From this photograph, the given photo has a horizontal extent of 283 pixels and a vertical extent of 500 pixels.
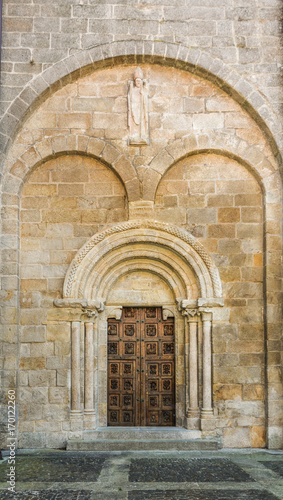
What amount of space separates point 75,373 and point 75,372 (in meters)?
0.01

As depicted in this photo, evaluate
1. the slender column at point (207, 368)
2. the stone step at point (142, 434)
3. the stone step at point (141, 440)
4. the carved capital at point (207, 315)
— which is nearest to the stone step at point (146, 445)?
the stone step at point (141, 440)

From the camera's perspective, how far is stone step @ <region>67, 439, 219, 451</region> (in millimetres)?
7082

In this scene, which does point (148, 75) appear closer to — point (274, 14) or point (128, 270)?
point (274, 14)

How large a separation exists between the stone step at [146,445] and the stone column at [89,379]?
301mm

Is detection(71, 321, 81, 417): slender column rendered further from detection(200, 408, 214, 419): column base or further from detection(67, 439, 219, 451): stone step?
detection(200, 408, 214, 419): column base

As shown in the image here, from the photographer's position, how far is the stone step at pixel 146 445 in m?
7.08

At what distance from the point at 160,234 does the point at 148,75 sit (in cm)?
233

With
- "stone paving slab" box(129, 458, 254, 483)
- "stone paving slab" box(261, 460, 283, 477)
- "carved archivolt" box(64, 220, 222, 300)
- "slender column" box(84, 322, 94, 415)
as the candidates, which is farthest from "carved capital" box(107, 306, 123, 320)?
"stone paving slab" box(261, 460, 283, 477)

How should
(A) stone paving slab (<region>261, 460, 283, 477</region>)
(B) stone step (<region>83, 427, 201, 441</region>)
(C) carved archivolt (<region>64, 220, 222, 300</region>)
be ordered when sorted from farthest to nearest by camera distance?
(C) carved archivolt (<region>64, 220, 222, 300</region>) < (B) stone step (<region>83, 427, 201, 441</region>) < (A) stone paving slab (<region>261, 460, 283, 477</region>)

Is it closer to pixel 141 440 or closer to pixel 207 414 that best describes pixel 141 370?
pixel 141 440

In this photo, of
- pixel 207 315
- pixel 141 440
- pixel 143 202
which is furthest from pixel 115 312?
pixel 141 440

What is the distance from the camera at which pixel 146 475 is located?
5.93 meters

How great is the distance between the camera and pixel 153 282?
25.8ft

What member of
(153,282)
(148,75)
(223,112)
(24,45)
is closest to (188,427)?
(153,282)
